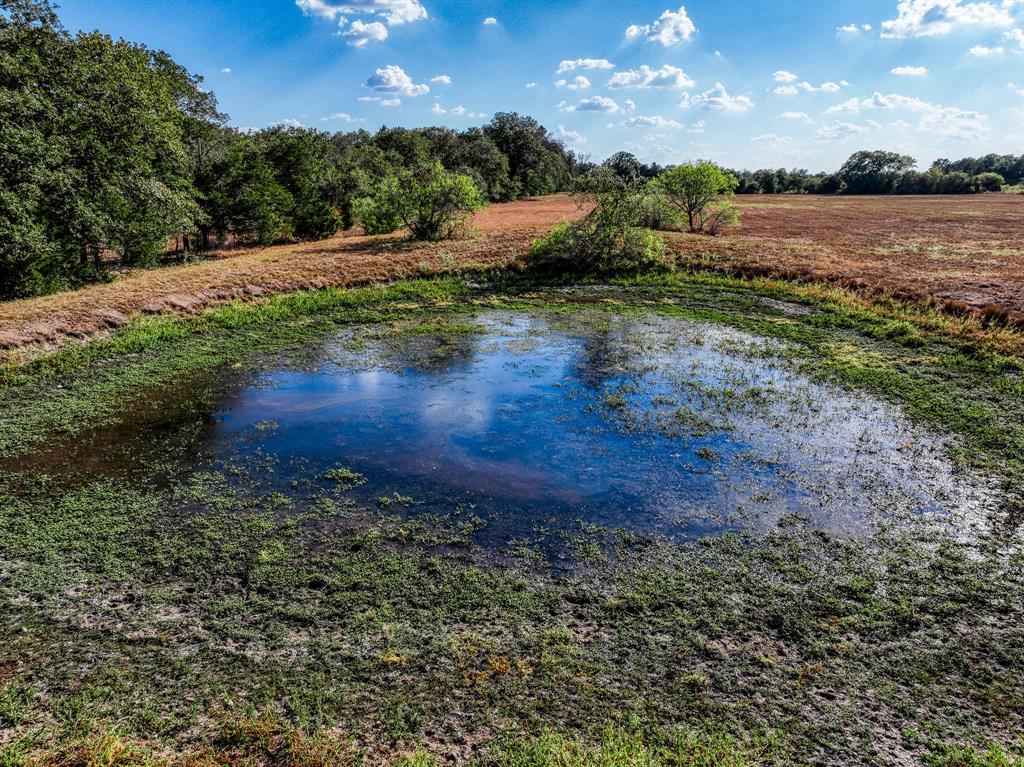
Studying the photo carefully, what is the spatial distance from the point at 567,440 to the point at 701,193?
3572cm

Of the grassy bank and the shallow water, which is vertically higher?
the shallow water

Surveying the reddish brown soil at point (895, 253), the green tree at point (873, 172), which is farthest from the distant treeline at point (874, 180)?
the reddish brown soil at point (895, 253)

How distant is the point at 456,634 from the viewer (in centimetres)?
709

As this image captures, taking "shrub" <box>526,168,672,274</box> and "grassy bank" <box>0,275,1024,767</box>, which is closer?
"grassy bank" <box>0,275,1024,767</box>

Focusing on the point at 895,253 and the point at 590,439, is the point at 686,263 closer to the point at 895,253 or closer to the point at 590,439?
the point at 895,253

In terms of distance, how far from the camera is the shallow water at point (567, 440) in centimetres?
988

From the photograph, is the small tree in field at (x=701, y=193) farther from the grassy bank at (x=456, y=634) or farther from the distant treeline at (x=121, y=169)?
the grassy bank at (x=456, y=634)

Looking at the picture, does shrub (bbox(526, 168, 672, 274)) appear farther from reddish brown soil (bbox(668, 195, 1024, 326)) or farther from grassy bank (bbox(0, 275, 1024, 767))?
grassy bank (bbox(0, 275, 1024, 767))

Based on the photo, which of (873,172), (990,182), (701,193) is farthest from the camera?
(873,172)

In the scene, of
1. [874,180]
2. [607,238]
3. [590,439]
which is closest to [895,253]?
[607,238]

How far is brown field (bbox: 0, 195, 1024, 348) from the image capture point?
1950cm

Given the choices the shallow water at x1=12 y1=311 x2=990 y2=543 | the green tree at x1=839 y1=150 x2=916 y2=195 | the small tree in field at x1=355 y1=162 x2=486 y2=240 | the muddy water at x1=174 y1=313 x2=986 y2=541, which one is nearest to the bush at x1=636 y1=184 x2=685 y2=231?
the small tree in field at x1=355 y1=162 x2=486 y2=240

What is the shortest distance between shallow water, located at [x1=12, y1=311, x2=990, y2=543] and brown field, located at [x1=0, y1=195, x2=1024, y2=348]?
23.7ft

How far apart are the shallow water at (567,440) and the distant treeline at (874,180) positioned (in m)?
82.1
